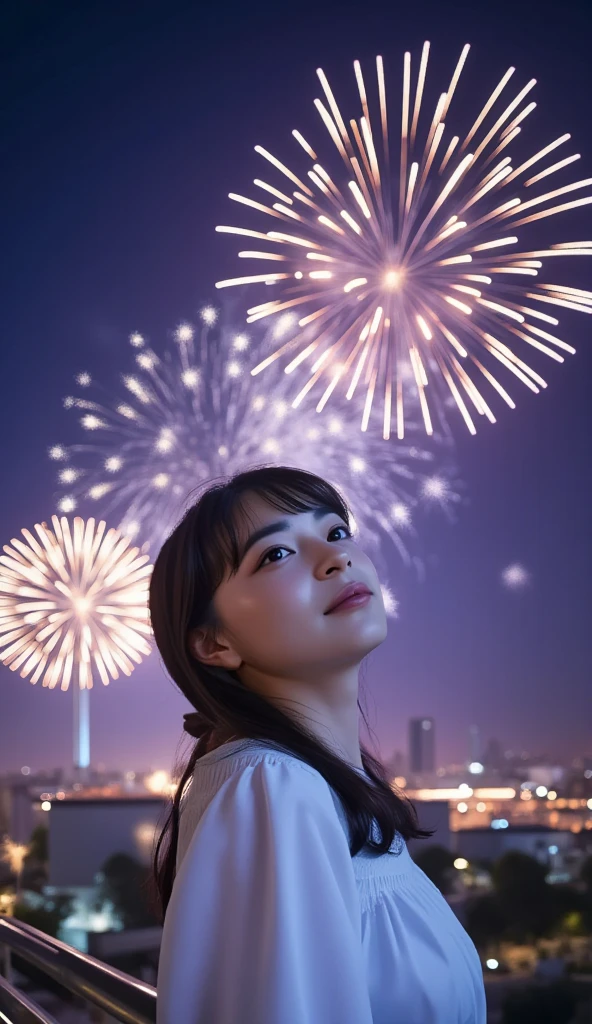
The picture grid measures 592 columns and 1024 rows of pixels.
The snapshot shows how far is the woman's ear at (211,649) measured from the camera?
38.0 inches

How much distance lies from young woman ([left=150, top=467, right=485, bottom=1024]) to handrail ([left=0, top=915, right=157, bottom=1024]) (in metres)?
0.11

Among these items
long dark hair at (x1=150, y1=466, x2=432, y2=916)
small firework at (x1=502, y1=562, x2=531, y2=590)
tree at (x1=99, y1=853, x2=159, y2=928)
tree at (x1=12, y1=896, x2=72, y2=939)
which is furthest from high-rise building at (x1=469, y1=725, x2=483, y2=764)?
→ long dark hair at (x1=150, y1=466, x2=432, y2=916)

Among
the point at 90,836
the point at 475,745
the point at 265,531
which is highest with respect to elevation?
the point at 265,531

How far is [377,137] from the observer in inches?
593

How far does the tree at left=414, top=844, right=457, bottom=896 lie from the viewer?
1620cm

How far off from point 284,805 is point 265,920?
0.27ft

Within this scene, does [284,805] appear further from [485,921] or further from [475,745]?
[475,745]

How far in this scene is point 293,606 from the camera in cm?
92

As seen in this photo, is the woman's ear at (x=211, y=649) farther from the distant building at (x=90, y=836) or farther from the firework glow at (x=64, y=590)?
the distant building at (x=90, y=836)

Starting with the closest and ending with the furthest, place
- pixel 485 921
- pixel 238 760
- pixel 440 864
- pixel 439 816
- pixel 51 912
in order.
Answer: pixel 238 760 < pixel 51 912 < pixel 440 864 < pixel 439 816 < pixel 485 921

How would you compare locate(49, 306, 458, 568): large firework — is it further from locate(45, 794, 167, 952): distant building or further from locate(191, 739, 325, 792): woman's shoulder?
locate(45, 794, 167, 952): distant building

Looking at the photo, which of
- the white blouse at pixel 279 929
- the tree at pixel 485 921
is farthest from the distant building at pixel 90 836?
the white blouse at pixel 279 929

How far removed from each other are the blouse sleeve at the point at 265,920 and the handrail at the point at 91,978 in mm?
356

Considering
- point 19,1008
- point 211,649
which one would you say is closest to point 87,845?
point 19,1008
